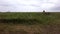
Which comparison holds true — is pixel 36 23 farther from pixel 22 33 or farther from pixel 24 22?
pixel 22 33

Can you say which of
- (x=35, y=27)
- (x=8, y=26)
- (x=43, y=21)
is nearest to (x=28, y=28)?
(x=35, y=27)

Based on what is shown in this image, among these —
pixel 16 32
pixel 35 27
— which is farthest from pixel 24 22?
pixel 16 32

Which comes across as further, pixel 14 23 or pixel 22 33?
pixel 14 23

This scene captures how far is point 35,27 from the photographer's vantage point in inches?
712

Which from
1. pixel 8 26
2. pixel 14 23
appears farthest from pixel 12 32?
pixel 14 23

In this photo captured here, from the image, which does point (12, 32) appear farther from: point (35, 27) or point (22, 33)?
point (35, 27)

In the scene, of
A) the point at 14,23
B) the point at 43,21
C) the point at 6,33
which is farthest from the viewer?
the point at 43,21

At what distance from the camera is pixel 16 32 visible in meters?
16.6

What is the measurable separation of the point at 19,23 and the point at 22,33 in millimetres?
3370

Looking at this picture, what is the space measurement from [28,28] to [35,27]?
632 millimetres

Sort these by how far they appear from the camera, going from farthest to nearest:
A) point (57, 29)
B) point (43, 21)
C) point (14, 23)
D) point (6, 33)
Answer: point (43, 21)
point (14, 23)
point (57, 29)
point (6, 33)

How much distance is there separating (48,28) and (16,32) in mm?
2915

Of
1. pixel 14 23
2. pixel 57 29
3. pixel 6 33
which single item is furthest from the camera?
pixel 14 23

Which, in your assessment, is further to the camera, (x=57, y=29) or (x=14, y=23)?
(x=14, y=23)
